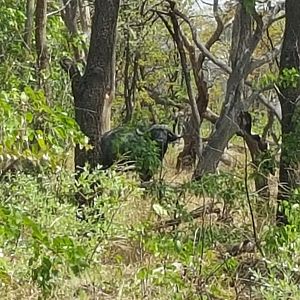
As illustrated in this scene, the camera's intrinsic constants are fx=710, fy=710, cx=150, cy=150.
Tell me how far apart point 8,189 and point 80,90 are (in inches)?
48.1

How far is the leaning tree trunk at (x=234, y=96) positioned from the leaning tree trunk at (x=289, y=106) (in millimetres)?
2033

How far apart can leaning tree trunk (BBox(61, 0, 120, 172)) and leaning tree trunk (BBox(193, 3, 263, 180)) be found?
166 cm

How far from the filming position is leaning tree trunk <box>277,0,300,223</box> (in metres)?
4.57

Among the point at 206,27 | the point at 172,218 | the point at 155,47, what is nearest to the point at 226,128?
the point at 172,218

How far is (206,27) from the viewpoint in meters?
15.2

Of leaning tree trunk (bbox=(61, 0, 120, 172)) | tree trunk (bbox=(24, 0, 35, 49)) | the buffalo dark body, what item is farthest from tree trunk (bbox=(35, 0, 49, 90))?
the buffalo dark body

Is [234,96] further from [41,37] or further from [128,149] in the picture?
[41,37]

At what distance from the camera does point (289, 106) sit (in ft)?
15.8

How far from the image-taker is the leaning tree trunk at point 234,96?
6.96 metres

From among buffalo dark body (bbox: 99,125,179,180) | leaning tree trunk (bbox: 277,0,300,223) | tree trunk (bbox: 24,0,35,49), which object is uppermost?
tree trunk (bbox: 24,0,35,49)

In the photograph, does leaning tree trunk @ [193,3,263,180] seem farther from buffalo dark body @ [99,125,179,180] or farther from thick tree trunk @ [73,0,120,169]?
thick tree trunk @ [73,0,120,169]

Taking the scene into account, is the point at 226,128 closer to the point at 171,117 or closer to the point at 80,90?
the point at 80,90

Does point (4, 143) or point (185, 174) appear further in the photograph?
point (185, 174)

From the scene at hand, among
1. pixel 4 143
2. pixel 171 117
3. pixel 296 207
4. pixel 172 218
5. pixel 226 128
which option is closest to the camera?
pixel 4 143
